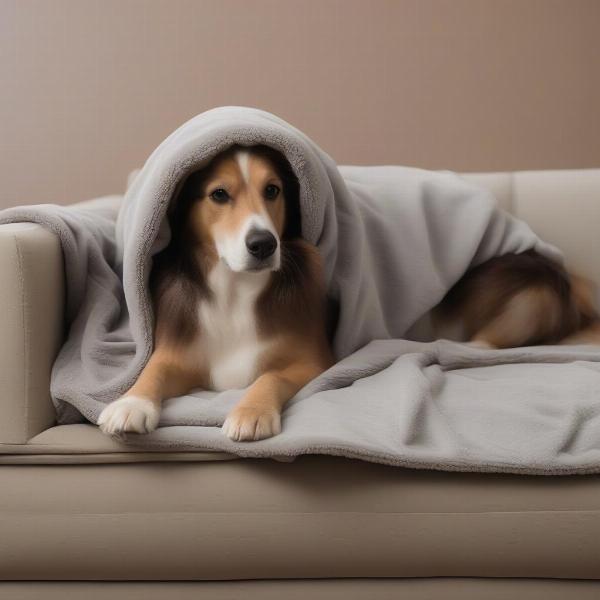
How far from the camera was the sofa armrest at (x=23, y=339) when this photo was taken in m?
1.51

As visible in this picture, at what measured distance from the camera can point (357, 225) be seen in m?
1.92

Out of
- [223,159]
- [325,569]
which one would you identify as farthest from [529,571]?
[223,159]

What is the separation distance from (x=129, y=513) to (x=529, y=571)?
70 centimetres

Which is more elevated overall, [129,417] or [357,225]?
[357,225]

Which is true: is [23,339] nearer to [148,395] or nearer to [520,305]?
[148,395]

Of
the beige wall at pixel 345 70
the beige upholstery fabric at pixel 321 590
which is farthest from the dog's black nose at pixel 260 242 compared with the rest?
the beige wall at pixel 345 70

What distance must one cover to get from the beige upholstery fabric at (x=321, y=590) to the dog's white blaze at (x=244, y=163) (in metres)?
0.79

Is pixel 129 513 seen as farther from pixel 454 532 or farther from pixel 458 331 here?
pixel 458 331

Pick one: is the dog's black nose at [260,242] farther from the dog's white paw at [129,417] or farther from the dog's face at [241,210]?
the dog's white paw at [129,417]

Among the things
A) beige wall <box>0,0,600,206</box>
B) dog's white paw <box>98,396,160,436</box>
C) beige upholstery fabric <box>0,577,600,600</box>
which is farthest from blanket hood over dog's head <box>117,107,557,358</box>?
beige wall <box>0,0,600,206</box>

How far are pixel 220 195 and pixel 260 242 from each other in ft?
0.52

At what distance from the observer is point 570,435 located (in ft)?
4.65

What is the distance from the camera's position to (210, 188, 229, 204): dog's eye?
65.0 inches

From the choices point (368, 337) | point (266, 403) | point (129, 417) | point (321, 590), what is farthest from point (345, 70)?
point (321, 590)
